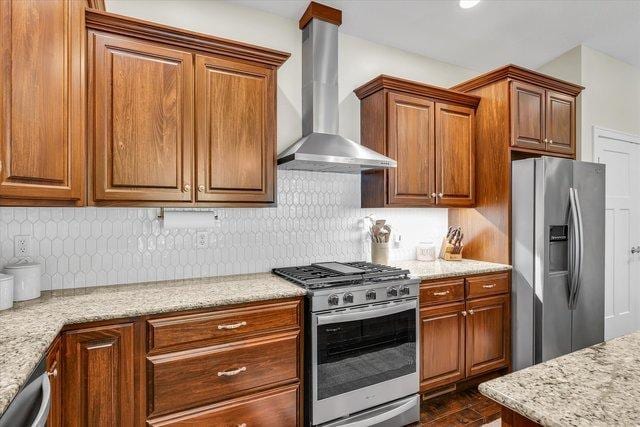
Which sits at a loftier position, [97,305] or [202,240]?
[202,240]

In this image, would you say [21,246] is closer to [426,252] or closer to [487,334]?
[426,252]

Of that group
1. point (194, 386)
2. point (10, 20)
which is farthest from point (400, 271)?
point (10, 20)

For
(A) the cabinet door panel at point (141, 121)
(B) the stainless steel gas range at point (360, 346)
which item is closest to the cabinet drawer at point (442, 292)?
(B) the stainless steel gas range at point (360, 346)

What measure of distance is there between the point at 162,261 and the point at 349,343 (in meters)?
1.34

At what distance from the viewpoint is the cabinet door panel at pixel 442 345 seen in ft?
8.49

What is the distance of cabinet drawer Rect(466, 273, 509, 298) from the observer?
2800 millimetres

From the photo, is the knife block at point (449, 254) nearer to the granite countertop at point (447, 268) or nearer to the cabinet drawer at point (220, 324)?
the granite countertop at point (447, 268)

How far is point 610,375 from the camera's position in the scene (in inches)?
38.9

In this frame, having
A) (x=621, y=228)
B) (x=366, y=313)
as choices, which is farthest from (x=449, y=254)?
(x=621, y=228)

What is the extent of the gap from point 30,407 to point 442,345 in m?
2.43

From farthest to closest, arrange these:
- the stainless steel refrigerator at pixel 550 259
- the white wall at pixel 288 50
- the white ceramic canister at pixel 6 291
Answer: the stainless steel refrigerator at pixel 550 259, the white wall at pixel 288 50, the white ceramic canister at pixel 6 291

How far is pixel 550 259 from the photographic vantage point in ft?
9.57

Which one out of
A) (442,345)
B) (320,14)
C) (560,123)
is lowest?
(442,345)

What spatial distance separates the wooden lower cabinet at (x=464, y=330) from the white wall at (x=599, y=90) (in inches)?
78.1
